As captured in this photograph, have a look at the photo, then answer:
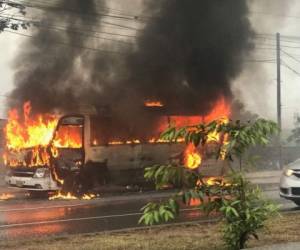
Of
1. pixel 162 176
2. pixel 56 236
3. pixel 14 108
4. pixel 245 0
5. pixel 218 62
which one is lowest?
pixel 56 236

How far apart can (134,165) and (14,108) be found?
364 cm

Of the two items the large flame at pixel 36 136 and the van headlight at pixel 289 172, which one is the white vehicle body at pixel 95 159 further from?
the van headlight at pixel 289 172

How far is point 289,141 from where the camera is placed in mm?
35250

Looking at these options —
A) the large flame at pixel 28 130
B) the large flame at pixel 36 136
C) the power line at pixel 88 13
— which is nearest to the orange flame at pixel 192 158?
the large flame at pixel 36 136

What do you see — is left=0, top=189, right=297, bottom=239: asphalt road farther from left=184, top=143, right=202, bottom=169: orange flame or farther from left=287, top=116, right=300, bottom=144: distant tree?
left=287, top=116, right=300, bottom=144: distant tree

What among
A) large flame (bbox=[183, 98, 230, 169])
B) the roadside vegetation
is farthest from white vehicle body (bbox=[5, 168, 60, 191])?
the roadside vegetation

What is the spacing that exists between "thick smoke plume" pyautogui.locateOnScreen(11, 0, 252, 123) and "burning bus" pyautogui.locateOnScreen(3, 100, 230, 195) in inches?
30.8

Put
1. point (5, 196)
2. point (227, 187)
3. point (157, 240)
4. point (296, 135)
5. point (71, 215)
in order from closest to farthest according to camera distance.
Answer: point (227, 187), point (157, 240), point (71, 215), point (5, 196), point (296, 135)

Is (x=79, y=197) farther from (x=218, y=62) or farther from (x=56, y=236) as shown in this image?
(x=218, y=62)

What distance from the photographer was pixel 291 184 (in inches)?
428

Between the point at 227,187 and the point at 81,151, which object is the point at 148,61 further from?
the point at 227,187

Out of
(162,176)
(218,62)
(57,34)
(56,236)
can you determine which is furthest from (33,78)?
(162,176)

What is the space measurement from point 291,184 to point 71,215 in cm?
406

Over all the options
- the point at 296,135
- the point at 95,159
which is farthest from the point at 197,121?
the point at 296,135
